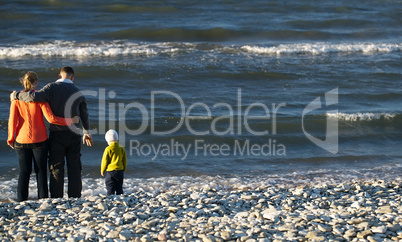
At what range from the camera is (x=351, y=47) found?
2175 cm

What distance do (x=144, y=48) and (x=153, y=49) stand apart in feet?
1.16

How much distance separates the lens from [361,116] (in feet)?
44.0

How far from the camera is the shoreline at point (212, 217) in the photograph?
6.02 meters

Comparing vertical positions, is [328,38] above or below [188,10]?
below

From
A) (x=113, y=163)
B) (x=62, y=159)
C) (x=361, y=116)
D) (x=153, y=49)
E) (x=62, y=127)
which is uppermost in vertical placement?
(x=153, y=49)

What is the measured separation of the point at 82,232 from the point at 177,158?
4886 millimetres

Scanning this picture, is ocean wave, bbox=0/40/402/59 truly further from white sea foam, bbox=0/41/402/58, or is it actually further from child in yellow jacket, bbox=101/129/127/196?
child in yellow jacket, bbox=101/129/127/196

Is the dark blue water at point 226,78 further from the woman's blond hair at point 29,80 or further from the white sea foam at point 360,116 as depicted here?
the woman's blond hair at point 29,80

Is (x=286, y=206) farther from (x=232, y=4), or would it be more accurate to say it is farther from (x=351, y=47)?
(x=232, y=4)

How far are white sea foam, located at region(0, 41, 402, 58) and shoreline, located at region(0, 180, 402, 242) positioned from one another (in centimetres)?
1261

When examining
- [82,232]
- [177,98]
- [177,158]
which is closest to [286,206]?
[82,232]

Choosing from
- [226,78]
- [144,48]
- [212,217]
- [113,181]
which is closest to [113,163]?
[113,181]

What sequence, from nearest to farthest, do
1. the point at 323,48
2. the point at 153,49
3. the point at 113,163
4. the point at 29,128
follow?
1. the point at 29,128
2. the point at 113,163
3. the point at 153,49
4. the point at 323,48

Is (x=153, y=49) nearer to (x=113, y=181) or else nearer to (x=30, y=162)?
(x=113, y=181)
